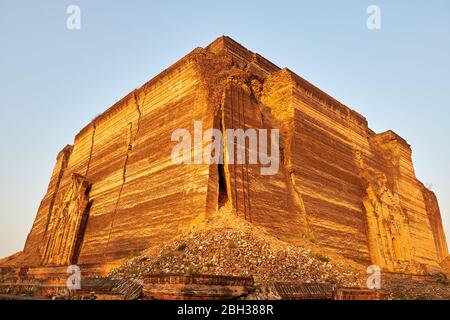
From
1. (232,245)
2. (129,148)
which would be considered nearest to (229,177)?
(232,245)

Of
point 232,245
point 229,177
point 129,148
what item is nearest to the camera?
point 232,245

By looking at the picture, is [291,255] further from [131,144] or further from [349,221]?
[131,144]

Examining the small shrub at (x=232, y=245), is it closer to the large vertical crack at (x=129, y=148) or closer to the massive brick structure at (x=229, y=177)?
the massive brick structure at (x=229, y=177)

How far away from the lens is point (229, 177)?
1288cm

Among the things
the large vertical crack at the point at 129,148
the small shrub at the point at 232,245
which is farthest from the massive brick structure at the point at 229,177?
the small shrub at the point at 232,245

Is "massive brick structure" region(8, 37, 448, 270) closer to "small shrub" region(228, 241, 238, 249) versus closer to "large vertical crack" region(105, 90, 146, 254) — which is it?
"large vertical crack" region(105, 90, 146, 254)

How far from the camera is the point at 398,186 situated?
25.1 metres

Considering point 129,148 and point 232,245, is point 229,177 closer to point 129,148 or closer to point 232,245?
point 232,245

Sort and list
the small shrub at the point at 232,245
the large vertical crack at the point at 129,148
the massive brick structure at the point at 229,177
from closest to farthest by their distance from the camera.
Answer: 1. the small shrub at the point at 232,245
2. the massive brick structure at the point at 229,177
3. the large vertical crack at the point at 129,148

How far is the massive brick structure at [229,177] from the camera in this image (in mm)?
13602

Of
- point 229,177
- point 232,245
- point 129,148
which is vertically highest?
point 129,148

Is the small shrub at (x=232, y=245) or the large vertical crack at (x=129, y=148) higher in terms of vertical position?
the large vertical crack at (x=129, y=148)

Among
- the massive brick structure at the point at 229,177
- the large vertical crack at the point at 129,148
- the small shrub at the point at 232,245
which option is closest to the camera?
the small shrub at the point at 232,245
